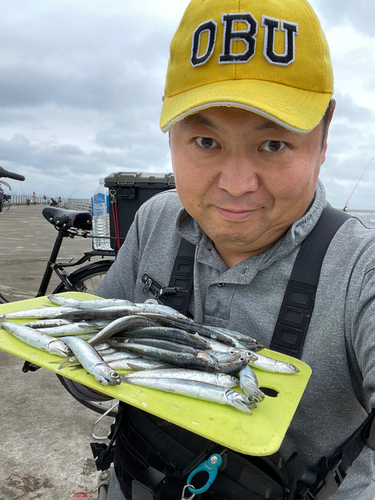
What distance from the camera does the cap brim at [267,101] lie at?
124 centimetres

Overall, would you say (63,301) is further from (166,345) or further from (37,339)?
(166,345)

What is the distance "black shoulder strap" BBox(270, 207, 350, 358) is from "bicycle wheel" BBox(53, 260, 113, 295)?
3492 mm

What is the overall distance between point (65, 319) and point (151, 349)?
0.49 meters

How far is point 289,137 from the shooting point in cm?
133

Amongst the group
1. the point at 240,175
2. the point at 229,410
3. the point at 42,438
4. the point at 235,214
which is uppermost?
the point at 240,175

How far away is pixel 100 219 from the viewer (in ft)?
17.4

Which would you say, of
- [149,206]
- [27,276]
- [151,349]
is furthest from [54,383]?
[27,276]

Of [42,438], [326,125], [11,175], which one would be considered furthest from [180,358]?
[11,175]

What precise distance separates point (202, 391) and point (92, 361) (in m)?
0.38

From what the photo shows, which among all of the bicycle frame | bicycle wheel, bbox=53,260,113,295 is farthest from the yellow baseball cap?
the bicycle frame

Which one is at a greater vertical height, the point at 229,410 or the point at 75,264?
the point at 229,410

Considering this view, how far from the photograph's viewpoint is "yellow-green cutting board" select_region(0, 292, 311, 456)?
3.29ft

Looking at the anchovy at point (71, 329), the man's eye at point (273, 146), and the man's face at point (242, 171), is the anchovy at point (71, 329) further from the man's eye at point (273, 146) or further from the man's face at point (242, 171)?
the man's eye at point (273, 146)

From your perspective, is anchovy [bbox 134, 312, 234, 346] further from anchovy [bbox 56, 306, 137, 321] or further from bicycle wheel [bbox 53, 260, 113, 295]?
bicycle wheel [bbox 53, 260, 113, 295]
